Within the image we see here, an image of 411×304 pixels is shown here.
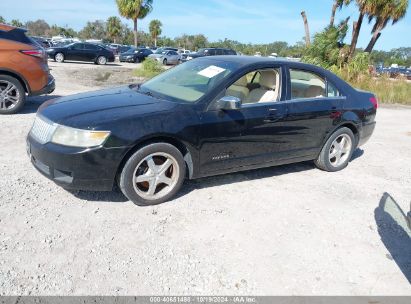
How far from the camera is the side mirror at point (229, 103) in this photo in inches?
156

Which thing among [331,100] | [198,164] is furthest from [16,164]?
[331,100]

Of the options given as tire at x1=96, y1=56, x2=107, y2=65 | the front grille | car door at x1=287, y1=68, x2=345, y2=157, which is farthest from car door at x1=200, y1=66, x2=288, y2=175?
tire at x1=96, y1=56, x2=107, y2=65

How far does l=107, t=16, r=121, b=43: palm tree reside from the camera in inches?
2663

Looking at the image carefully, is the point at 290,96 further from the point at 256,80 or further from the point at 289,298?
the point at 289,298

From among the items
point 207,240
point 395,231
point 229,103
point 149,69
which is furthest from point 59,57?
point 395,231

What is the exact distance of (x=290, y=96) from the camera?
15.4 ft

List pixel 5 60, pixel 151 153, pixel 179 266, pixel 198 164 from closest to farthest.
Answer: pixel 179 266, pixel 151 153, pixel 198 164, pixel 5 60

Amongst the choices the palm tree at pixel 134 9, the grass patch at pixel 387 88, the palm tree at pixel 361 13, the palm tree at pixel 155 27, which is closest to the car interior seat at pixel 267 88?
the grass patch at pixel 387 88

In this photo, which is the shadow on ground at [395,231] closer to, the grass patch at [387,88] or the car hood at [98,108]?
the car hood at [98,108]

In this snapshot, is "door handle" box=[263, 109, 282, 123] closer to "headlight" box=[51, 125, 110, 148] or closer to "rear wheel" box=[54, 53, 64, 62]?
"headlight" box=[51, 125, 110, 148]

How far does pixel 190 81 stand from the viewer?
178 inches

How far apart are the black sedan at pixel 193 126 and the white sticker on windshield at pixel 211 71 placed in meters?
0.02

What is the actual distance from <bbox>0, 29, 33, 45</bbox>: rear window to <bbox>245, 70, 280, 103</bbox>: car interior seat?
5.11 meters

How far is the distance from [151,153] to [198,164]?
0.59m
